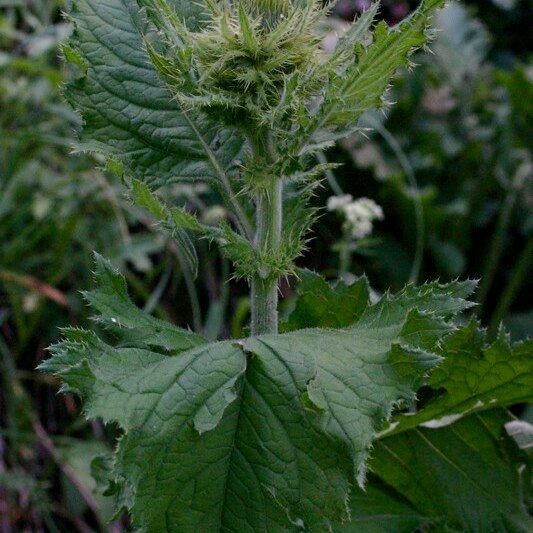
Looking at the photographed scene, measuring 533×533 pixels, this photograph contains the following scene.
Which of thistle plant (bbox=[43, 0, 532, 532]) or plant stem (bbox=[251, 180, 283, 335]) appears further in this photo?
plant stem (bbox=[251, 180, 283, 335])

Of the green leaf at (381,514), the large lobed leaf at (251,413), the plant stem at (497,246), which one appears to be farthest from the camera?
the plant stem at (497,246)

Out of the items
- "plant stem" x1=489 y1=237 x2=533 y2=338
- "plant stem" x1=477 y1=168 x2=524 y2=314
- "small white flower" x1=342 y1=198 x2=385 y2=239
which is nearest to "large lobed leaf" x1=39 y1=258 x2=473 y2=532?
"small white flower" x1=342 y1=198 x2=385 y2=239

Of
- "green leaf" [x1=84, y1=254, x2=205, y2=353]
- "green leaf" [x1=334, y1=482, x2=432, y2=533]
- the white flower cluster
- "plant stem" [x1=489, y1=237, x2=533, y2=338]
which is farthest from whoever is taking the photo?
"plant stem" [x1=489, y1=237, x2=533, y2=338]

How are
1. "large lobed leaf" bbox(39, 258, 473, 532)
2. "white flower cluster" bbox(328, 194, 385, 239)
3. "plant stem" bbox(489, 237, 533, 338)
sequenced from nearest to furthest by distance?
"large lobed leaf" bbox(39, 258, 473, 532)
"white flower cluster" bbox(328, 194, 385, 239)
"plant stem" bbox(489, 237, 533, 338)

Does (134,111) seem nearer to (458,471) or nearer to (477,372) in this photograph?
(477,372)

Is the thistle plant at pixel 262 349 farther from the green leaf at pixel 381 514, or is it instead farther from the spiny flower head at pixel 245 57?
the green leaf at pixel 381 514

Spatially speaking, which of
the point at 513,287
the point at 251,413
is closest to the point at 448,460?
the point at 251,413

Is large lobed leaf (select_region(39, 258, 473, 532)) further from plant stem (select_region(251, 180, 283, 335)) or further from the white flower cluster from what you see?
the white flower cluster

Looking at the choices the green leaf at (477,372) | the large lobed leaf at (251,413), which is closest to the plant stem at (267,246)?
the large lobed leaf at (251,413)
